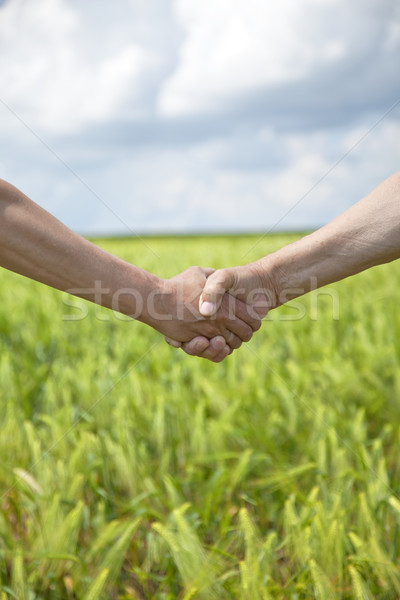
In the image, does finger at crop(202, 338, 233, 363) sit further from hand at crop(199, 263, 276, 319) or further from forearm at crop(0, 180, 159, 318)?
forearm at crop(0, 180, 159, 318)

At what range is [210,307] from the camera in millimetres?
1930

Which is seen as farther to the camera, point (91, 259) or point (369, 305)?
point (369, 305)

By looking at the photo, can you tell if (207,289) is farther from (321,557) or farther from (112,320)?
(112,320)

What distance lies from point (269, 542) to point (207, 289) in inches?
34.0

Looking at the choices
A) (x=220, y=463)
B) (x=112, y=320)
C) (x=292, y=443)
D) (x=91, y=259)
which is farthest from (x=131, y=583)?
(x=112, y=320)

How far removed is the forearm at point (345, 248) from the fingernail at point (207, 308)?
203 mm

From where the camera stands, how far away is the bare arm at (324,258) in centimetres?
168

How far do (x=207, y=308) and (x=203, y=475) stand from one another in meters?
0.53

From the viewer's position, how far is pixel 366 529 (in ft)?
4.84

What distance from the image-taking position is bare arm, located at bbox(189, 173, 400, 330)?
1676 millimetres

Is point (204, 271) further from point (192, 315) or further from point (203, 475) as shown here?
point (203, 475)

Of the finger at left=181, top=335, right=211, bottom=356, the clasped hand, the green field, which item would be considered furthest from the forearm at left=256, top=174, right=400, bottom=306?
the green field

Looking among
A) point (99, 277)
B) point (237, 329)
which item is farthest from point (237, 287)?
point (99, 277)

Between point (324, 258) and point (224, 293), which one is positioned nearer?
point (324, 258)
